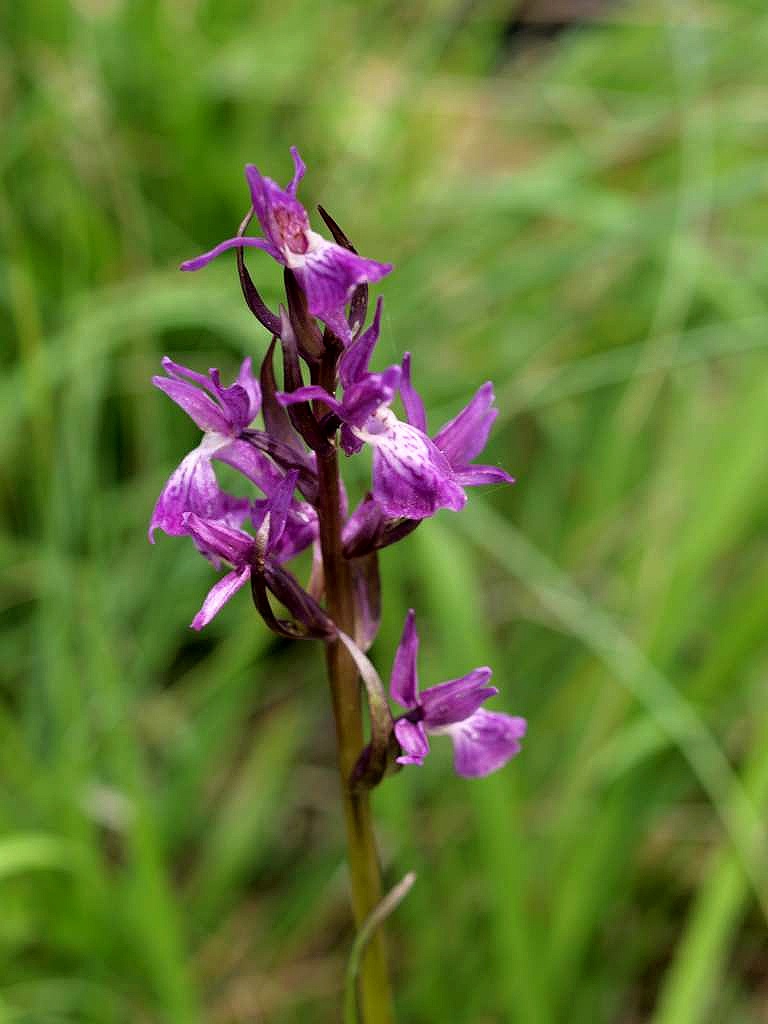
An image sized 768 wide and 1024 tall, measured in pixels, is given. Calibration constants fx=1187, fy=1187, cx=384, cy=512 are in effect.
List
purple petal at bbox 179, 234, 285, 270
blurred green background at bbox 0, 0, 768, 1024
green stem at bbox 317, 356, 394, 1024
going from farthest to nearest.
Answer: blurred green background at bbox 0, 0, 768, 1024 → green stem at bbox 317, 356, 394, 1024 → purple petal at bbox 179, 234, 285, 270

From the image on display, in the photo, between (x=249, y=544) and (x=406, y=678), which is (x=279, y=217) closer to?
(x=249, y=544)

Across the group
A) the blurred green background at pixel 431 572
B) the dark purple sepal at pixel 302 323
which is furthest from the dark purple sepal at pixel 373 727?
the blurred green background at pixel 431 572

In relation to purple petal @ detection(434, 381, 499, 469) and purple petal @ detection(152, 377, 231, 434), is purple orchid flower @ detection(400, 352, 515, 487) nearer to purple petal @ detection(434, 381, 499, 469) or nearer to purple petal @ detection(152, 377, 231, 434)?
purple petal @ detection(434, 381, 499, 469)

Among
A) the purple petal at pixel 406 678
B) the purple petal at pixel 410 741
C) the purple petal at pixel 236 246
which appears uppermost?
the purple petal at pixel 236 246

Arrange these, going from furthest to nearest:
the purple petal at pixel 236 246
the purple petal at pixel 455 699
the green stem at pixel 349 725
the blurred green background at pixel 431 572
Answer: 1. the blurred green background at pixel 431 572
2. the purple petal at pixel 455 699
3. the green stem at pixel 349 725
4. the purple petal at pixel 236 246

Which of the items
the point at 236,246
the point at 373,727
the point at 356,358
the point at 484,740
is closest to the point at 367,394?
the point at 356,358

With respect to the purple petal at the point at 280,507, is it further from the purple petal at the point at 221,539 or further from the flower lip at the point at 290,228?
the flower lip at the point at 290,228

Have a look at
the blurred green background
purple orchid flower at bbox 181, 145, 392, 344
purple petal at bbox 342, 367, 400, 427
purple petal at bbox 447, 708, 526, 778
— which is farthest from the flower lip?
the blurred green background
